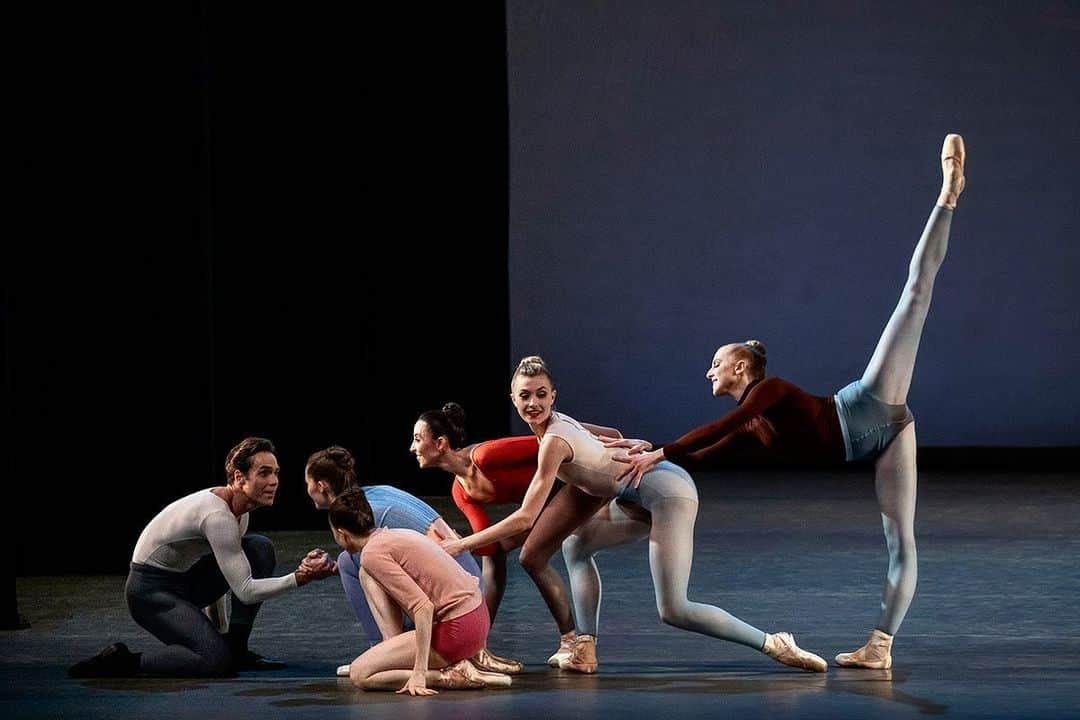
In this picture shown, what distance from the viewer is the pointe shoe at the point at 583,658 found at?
15.1 ft

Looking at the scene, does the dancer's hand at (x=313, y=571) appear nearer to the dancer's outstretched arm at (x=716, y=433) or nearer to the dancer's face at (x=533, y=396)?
the dancer's face at (x=533, y=396)

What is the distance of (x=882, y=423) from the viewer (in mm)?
4570

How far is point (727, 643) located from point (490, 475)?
3.22 ft

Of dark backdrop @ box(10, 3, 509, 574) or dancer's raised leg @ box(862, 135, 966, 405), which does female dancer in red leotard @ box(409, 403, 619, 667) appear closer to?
dancer's raised leg @ box(862, 135, 966, 405)

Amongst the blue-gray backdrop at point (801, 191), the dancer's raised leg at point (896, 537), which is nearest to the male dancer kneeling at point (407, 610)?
the dancer's raised leg at point (896, 537)

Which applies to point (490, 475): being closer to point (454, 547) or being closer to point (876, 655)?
point (454, 547)

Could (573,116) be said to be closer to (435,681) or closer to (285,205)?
(285,205)

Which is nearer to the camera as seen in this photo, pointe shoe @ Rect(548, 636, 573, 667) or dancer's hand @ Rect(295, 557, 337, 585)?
dancer's hand @ Rect(295, 557, 337, 585)

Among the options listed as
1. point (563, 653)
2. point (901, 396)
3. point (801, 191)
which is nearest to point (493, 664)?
point (563, 653)

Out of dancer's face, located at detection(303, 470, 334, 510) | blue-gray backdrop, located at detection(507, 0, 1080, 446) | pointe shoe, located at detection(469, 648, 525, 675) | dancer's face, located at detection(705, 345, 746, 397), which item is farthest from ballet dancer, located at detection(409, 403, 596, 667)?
blue-gray backdrop, located at detection(507, 0, 1080, 446)

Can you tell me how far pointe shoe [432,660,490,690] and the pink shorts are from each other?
0.07 feet

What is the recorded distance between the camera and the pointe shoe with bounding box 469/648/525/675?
4.55 metres

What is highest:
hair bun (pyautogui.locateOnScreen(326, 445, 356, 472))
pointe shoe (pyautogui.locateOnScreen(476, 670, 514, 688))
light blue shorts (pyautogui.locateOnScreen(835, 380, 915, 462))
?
light blue shorts (pyautogui.locateOnScreen(835, 380, 915, 462))

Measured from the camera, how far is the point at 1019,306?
1059 centimetres
